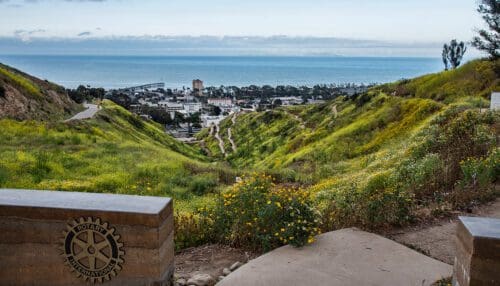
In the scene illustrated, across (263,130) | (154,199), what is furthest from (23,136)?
(263,130)

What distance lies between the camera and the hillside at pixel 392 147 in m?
8.24

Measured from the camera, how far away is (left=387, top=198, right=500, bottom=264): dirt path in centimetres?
627

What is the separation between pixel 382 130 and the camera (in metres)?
26.5

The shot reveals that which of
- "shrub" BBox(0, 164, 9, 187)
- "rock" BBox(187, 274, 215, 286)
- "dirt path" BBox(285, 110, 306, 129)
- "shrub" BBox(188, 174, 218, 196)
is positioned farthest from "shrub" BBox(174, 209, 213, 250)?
"dirt path" BBox(285, 110, 306, 129)

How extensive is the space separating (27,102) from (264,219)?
1398 inches

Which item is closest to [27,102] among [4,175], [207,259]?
[4,175]

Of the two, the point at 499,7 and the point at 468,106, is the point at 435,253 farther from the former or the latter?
the point at 499,7

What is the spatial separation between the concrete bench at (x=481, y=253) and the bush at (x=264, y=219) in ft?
7.18

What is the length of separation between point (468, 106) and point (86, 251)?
18.9m

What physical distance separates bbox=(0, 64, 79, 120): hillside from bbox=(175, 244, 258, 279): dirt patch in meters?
28.8

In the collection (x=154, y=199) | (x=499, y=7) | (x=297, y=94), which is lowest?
(x=297, y=94)

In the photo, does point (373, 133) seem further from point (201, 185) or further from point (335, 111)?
point (335, 111)

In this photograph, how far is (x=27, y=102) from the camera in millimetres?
36594

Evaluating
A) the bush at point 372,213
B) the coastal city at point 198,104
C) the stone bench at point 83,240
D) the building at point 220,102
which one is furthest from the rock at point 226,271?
the building at point 220,102
